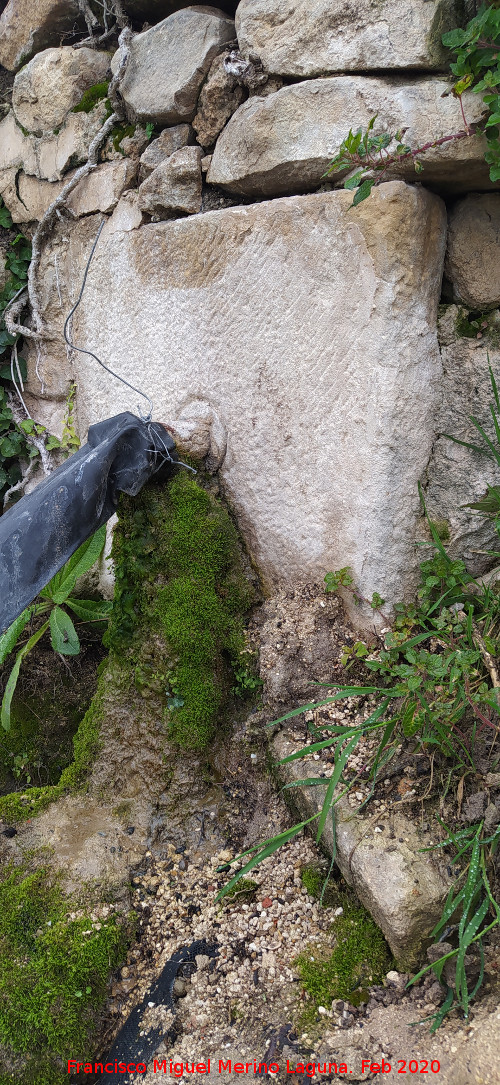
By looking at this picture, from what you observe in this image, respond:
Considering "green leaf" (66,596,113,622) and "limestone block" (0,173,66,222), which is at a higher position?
"limestone block" (0,173,66,222)

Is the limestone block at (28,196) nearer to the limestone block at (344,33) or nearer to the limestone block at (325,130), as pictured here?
the limestone block at (325,130)

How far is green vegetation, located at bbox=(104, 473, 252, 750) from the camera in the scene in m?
2.36

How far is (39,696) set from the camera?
115 inches

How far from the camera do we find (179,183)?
252 centimetres

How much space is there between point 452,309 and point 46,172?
2.04m

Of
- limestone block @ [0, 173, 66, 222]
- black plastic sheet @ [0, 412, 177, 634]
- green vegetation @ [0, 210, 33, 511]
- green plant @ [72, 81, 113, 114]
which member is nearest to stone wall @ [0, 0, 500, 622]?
green plant @ [72, 81, 113, 114]

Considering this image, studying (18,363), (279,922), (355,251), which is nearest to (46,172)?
(18,363)

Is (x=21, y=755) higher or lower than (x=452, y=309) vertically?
lower

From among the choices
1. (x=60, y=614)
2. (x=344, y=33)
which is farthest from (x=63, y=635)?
(x=344, y=33)

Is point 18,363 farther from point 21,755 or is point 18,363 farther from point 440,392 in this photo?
point 440,392

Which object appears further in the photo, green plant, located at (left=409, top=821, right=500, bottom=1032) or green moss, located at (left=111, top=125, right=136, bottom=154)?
green moss, located at (left=111, top=125, right=136, bottom=154)

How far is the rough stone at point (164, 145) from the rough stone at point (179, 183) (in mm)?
58

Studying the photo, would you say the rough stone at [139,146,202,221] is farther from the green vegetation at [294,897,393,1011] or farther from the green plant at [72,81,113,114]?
the green vegetation at [294,897,393,1011]

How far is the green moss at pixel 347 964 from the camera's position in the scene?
5.55ft
